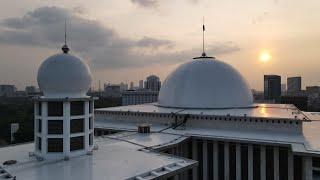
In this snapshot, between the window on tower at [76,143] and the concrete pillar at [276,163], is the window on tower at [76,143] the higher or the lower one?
the higher one

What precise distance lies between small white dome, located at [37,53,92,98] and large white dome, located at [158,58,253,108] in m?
16.5

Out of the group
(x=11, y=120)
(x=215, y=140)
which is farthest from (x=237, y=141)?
(x=11, y=120)

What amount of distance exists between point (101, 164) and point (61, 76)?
4983mm

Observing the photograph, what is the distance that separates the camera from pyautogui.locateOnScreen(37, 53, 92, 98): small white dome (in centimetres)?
1438

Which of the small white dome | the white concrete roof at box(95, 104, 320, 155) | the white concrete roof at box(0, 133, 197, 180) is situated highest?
the small white dome

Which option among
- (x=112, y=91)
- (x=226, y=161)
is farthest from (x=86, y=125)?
(x=112, y=91)

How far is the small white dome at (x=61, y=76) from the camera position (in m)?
14.4

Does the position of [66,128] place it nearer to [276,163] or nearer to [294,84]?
[276,163]

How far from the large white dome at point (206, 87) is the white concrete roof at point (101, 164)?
1329cm

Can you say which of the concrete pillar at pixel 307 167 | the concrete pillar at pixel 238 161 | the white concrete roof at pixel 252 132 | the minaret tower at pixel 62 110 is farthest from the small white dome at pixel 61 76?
the concrete pillar at pixel 307 167

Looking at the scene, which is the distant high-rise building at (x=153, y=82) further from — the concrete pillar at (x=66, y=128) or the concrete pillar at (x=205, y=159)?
the concrete pillar at (x=66, y=128)

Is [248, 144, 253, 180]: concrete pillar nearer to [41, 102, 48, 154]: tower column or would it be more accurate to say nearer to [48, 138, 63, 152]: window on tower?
[48, 138, 63, 152]: window on tower

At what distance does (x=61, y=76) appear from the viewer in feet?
47.2

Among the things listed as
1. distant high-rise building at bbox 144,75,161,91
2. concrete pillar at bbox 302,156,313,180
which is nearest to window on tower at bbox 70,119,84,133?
concrete pillar at bbox 302,156,313,180
